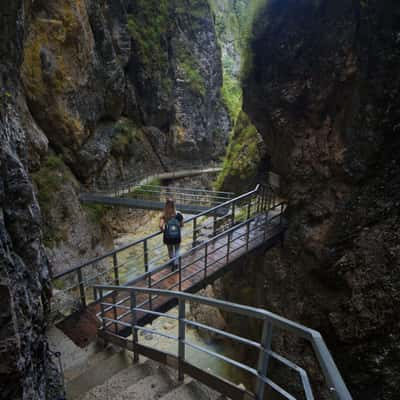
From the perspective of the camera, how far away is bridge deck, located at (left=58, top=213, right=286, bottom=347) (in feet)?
13.7

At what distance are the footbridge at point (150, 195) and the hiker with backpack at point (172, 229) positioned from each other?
384cm

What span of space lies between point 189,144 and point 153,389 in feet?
69.1

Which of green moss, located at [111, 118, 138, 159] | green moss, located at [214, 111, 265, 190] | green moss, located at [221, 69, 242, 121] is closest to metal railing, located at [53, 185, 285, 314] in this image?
green moss, located at [214, 111, 265, 190]

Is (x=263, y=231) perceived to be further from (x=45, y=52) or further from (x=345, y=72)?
(x=45, y=52)

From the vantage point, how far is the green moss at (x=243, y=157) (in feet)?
34.8

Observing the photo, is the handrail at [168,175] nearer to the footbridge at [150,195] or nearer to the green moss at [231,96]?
the footbridge at [150,195]

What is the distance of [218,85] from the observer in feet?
85.4

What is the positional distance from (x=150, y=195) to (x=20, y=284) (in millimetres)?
14872

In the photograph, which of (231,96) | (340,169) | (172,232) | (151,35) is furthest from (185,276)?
(231,96)

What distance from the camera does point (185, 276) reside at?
5527 millimetres

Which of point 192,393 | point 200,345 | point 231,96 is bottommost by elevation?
point 200,345

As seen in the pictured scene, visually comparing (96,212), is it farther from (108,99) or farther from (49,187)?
(108,99)

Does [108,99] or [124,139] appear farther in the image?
[124,139]

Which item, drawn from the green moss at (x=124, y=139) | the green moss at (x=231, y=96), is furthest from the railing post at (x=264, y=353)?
the green moss at (x=231, y=96)
